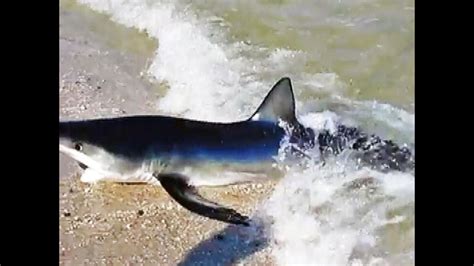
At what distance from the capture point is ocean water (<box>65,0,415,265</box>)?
4.86ft

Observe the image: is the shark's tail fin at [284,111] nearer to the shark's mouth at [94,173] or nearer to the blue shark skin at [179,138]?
the blue shark skin at [179,138]

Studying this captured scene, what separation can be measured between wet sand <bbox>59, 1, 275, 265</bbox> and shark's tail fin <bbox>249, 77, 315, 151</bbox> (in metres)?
0.10

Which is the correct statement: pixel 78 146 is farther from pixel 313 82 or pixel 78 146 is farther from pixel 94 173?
pixel 313 82

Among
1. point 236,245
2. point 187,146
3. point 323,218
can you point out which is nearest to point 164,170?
point 187,146

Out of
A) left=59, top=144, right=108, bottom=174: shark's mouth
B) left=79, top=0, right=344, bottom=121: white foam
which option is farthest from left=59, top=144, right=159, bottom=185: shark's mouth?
left=79, top=0, right=344, bottom=121: white foam

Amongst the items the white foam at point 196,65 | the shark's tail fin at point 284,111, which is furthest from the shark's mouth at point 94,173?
the shark's tail fin at point 284,111

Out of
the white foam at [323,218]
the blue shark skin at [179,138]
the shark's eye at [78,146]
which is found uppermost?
the blue shark skin at [179,138]

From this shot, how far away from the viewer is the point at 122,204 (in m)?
1.47

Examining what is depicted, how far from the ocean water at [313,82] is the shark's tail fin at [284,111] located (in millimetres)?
13

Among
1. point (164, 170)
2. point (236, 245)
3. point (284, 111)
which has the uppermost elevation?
point (284, 111)

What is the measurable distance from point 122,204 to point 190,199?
12 cm

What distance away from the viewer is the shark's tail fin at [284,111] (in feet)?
4.86
